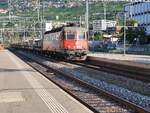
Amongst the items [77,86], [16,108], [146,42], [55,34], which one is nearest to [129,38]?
[146,42]

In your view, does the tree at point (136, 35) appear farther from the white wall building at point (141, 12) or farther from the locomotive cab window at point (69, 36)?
the locomotive cab window at point (69, 36)

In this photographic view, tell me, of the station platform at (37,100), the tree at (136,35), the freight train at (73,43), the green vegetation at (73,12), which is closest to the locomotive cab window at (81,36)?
the freight train at (73,43)

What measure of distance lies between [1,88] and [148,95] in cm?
644

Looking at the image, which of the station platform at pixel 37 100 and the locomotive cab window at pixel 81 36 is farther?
the locomotive cab window at pixel 81 36

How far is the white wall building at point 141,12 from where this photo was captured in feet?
433

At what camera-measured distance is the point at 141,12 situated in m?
136

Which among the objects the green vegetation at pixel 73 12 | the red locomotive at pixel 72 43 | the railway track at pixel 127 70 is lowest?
the railway track at pixel 127 70

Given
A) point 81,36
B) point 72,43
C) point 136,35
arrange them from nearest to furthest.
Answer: point 72,43, point 81,36, point 136,35

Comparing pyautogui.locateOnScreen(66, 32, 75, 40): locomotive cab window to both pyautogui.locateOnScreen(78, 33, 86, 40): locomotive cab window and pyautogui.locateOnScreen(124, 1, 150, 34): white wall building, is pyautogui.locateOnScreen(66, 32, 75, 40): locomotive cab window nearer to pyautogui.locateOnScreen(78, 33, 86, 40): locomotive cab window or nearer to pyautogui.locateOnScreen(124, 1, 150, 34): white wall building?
pyautogui.locateOnScreen(78, 33, 86, 40): locomotive cab window

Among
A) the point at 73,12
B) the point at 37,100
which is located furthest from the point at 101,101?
the point at 73,12

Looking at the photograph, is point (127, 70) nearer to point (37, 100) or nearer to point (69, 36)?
point (69, 36)

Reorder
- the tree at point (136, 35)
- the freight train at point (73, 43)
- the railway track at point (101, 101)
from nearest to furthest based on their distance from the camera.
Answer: the railway track at point (101, 101) < the freight train at point (73, 43) < the tree at point (136, 35)

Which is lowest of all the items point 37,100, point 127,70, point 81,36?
point 127,70

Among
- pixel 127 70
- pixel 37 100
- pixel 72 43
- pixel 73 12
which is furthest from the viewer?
pixel 73 12
